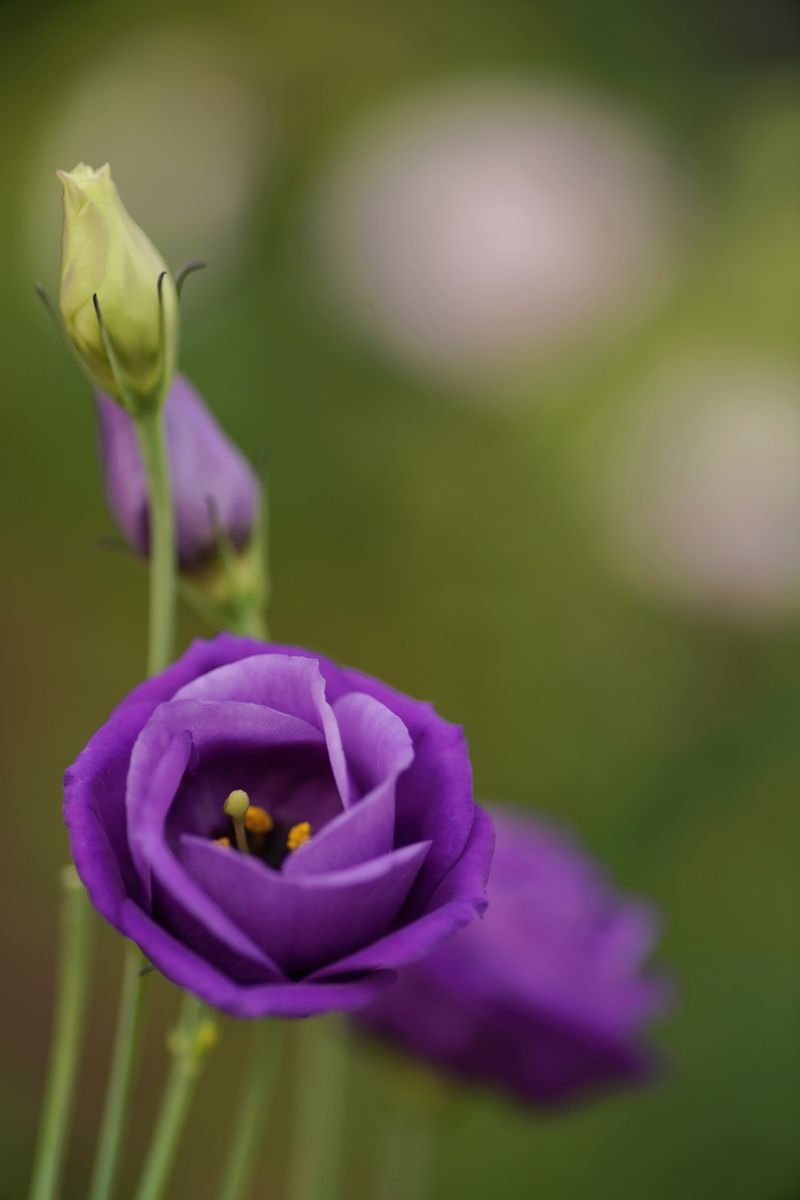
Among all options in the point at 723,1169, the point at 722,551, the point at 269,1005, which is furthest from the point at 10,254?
the point at 269,1005

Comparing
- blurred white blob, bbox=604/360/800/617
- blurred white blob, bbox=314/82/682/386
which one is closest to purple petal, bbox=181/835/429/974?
blurred white blob, bbox=604/360/800/617

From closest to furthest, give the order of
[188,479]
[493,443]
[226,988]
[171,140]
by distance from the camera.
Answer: [226,988]
[188,479]
[493,443]
[171,140]

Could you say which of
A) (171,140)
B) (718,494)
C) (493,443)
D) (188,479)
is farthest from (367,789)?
(171,140)

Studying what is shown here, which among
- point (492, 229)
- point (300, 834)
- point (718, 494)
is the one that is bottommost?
point (718, 494)

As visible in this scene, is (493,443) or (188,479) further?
(493,443)

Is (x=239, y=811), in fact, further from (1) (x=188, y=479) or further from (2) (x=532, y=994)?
(2) (x=532, y=994)

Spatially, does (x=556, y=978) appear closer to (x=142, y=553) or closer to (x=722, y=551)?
(x=142, y=553)
